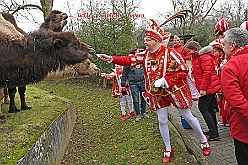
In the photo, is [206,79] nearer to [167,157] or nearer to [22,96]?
[167,157]

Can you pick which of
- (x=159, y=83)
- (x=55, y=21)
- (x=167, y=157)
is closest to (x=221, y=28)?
(x=159, y=83)

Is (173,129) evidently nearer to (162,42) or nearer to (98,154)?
(98,154)

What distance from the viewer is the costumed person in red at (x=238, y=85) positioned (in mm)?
3088

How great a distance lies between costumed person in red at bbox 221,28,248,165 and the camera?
3.09 metres

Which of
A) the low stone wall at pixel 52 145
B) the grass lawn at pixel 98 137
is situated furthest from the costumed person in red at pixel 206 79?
the low stone wall at pixel 52 145

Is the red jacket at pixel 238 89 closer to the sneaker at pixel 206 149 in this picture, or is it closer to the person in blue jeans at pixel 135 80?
the sneaker at pixel 206 149

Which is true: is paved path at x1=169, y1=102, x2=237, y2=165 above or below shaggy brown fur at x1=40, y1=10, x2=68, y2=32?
below

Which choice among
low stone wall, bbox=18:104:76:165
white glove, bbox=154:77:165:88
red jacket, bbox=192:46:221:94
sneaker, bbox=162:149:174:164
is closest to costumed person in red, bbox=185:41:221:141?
red jacket, bbox=192:46:221:94

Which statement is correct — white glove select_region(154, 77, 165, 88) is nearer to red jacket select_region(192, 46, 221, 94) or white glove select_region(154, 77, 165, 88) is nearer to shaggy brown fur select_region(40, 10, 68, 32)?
red jacket select_region(192, 46, 221, 94)

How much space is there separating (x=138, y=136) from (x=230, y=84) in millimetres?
3952

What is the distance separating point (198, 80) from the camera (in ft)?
20.2

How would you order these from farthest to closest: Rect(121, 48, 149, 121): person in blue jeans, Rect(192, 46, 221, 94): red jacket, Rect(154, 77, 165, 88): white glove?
Rect(121, 48, 149, 121): person in blue jeans, Rect(192, 46, 221, 94): red jacket, Rect(154, 77, 165, 88): white glove

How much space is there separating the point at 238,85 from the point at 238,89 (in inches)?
1.8

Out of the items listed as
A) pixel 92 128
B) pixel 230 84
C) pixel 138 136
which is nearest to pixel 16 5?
pixel 92 128
